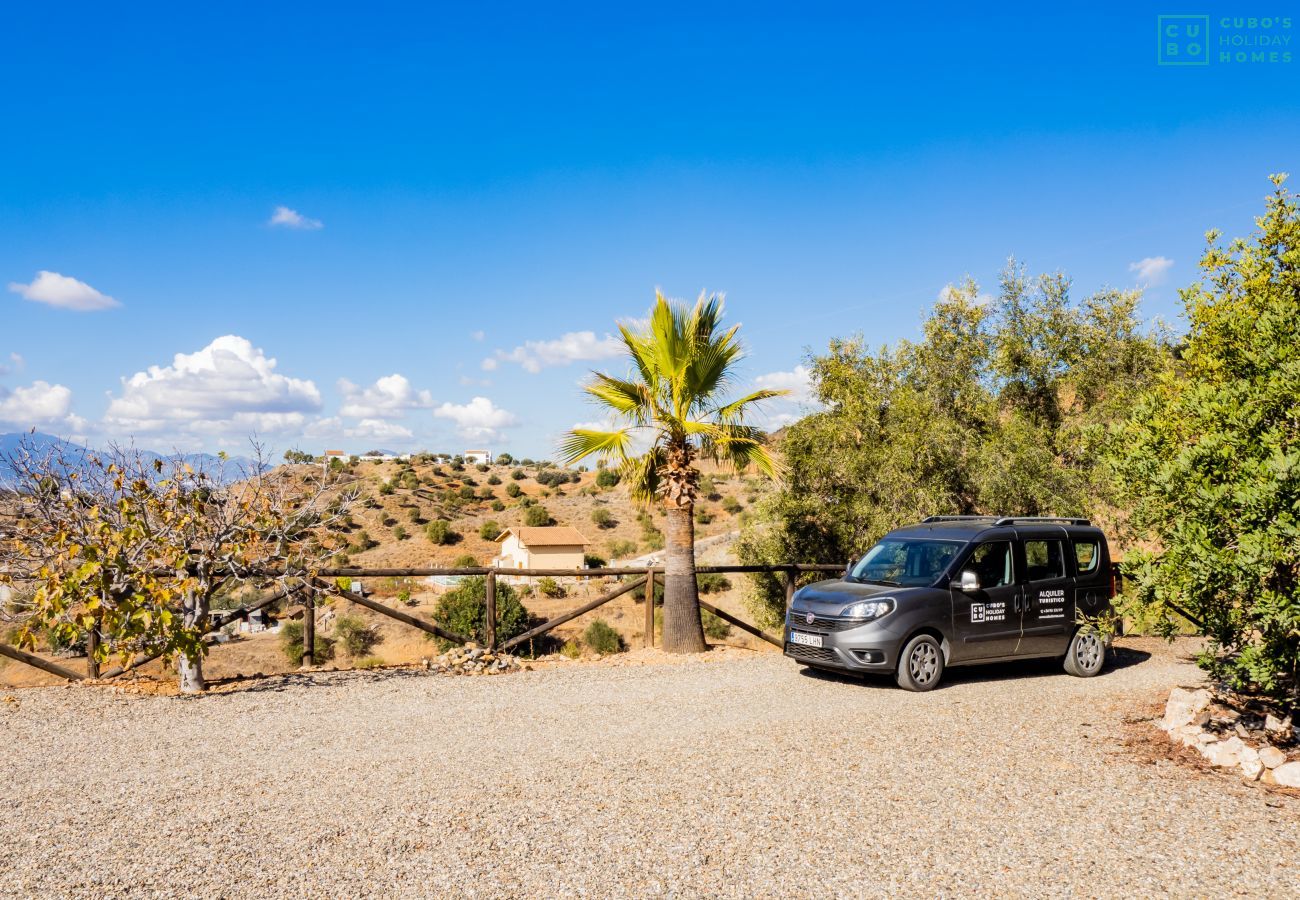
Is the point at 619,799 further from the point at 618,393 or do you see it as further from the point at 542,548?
the point at 542,548

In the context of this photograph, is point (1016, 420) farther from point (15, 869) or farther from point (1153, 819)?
point (15, 869)

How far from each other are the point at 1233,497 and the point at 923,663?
419 centimetres

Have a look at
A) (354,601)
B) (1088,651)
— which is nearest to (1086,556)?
(1088,651)

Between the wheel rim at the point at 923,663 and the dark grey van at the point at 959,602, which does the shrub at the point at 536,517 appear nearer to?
the dark grey van at the point at 959,602

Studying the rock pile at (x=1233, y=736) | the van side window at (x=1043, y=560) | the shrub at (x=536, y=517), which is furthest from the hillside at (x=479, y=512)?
the rock pile at (x=1233, y=736)

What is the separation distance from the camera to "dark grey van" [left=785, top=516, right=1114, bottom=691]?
9.56 m

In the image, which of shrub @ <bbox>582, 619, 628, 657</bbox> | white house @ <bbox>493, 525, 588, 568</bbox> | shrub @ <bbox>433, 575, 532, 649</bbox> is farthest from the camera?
white house @ <bbox>493, 525, 588, 568</bbox>

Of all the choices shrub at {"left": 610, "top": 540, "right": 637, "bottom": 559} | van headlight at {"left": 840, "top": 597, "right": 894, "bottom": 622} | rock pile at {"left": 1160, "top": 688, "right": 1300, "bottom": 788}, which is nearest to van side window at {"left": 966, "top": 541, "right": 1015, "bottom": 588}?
van headlight at {"left": 840, "top": 597, "right": 894, "bottom": 622}

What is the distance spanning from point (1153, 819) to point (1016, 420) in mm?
13049

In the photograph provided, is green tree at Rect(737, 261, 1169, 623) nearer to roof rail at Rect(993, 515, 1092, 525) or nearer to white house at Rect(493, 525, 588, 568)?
roof rail at Rect(993, 515, 1092, 525)

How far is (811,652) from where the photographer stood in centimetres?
1002

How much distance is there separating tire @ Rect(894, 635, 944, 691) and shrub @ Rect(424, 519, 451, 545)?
38.7 meters

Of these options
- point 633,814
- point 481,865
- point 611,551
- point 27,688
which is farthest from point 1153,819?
point 611,551

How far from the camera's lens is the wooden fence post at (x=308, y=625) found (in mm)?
10323
